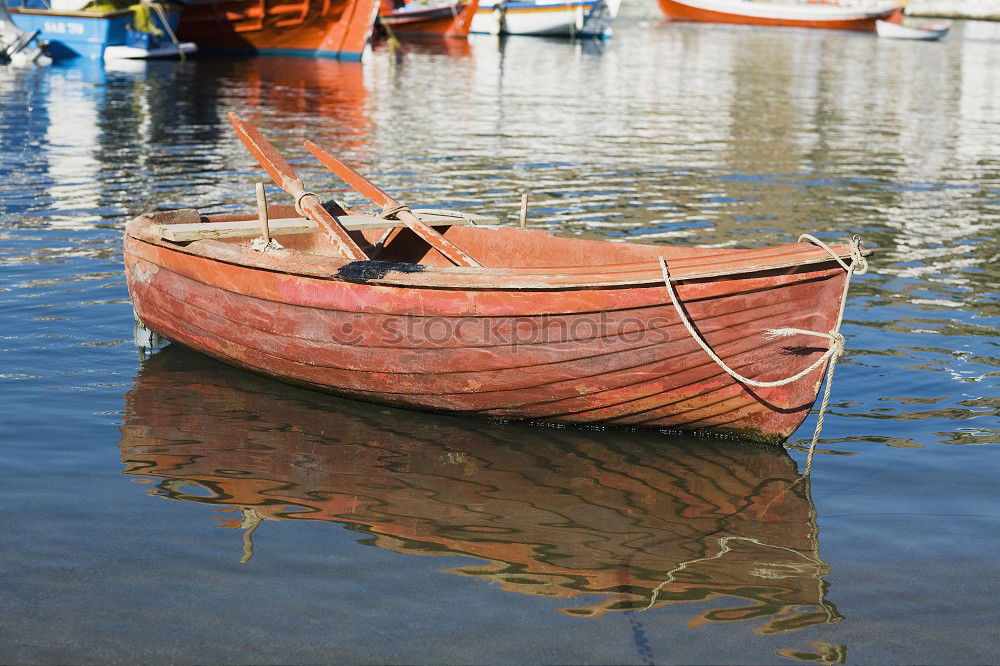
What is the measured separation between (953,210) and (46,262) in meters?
10.7

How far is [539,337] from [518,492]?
2.98 feet

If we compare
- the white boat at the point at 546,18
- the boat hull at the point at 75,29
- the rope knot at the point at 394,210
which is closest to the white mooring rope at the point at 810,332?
the rope knot at the point at 394,210

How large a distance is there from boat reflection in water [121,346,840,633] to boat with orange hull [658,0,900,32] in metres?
54.6

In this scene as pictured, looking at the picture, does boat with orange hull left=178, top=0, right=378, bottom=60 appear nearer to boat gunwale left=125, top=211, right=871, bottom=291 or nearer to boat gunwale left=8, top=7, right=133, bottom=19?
boat gunwale left=8, top=7, right=133, bottom=19

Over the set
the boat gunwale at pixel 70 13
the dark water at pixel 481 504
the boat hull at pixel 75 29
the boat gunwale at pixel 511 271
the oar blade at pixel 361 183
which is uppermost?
the boat gunwale at pixel 70 13

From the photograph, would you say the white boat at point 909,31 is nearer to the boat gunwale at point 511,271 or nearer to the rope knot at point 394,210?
the rope knot at point 394,210

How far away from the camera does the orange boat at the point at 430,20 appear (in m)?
44.1

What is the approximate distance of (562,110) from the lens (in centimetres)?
2373

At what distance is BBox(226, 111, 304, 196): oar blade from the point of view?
25.8 ft

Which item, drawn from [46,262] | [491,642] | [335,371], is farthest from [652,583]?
[46,262]

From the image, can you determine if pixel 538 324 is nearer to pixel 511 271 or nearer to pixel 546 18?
pixel 511 271

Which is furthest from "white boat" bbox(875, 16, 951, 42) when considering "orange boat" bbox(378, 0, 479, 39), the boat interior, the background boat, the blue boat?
the boat interior

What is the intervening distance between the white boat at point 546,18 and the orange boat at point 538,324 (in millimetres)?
40196

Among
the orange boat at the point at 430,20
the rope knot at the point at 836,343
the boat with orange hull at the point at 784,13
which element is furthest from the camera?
the boat with orange hull at the point at 784,13
